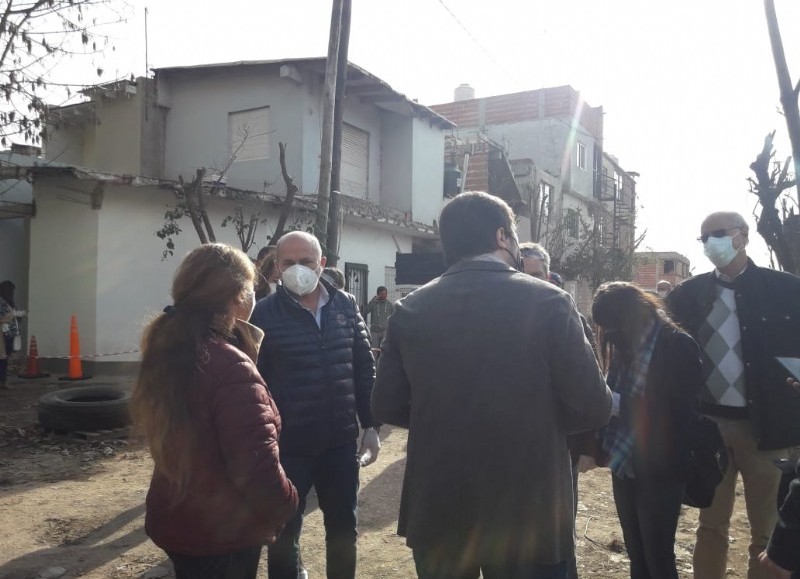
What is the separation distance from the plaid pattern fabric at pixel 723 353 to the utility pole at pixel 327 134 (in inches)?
251

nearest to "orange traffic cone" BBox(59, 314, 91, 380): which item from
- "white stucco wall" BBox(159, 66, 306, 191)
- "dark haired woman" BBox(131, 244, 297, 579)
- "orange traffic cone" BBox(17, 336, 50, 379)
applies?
"orange traffic cone" BBox(17, 336, 50, 379)

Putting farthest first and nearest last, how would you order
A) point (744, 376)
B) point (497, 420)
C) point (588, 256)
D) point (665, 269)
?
point (665, 269) → point (588, 256) → point (744, 376) → point (497, 420)

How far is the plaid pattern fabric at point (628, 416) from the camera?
294 cm

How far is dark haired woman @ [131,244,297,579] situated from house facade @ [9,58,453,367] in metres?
8.85

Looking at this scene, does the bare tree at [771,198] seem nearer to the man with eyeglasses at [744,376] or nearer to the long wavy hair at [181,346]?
the man with eyeglasses at [744,376]

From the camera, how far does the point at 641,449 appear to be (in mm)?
2900

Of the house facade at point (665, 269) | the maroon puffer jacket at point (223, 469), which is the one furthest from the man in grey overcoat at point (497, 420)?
the house facade at point (665, 269)

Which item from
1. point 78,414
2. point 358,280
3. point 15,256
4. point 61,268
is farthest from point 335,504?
point 15,256

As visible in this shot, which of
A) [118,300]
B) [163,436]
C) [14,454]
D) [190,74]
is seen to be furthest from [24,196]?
[163,436]

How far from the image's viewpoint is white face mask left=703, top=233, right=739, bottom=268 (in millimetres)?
3568

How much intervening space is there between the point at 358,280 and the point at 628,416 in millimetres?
13969

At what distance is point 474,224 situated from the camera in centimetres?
215

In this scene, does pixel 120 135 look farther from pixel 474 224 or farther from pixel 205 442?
pixel 474 224

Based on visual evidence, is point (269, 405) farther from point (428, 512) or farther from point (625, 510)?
point (625, 510)
